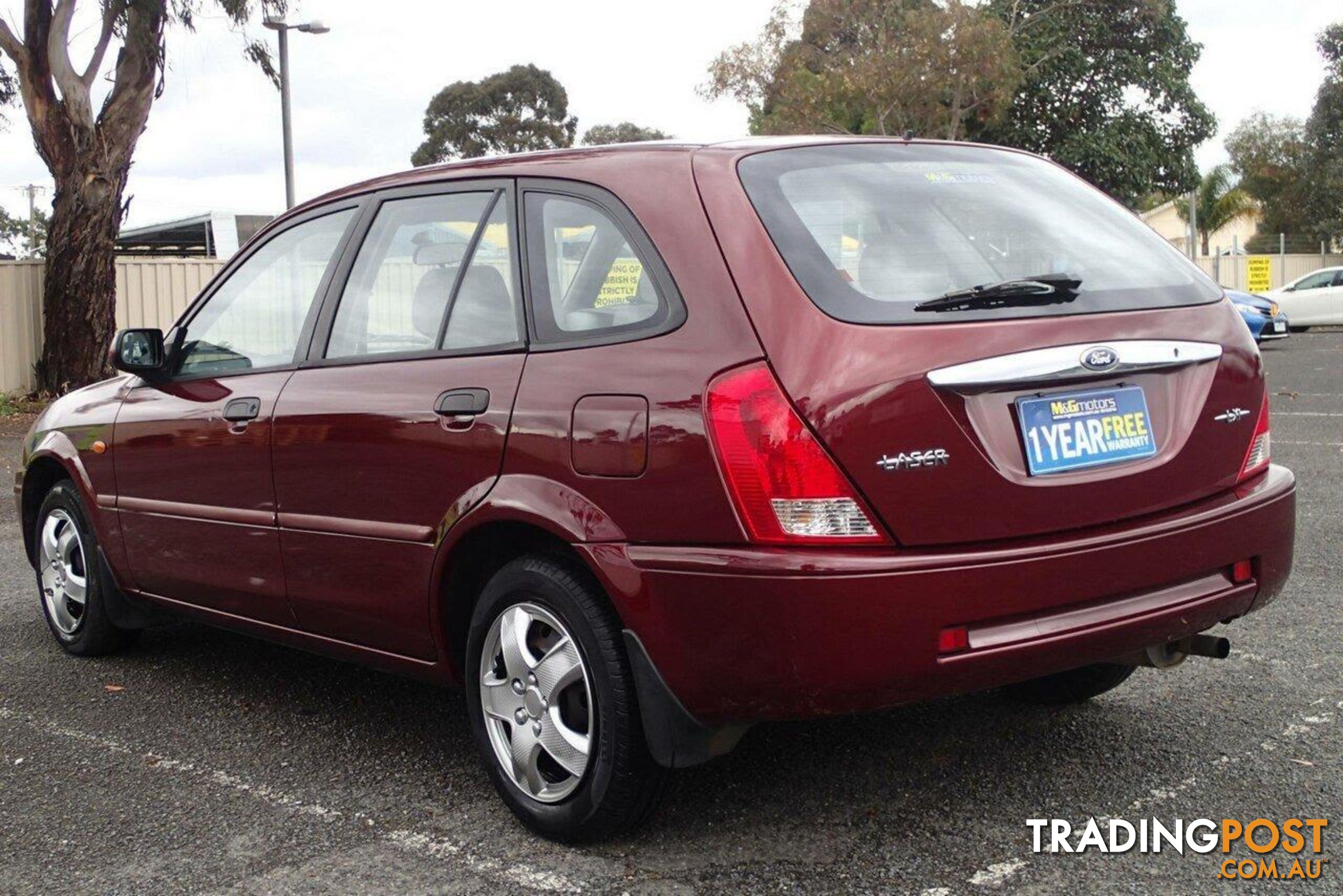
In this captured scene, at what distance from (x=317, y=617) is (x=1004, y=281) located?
2152mm

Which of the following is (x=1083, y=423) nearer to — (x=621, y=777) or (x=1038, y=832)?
(x=1038, y=832)

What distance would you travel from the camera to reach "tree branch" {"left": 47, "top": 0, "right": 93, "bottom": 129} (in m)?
16.4

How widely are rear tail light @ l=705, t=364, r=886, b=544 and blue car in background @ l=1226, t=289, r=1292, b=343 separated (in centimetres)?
2006

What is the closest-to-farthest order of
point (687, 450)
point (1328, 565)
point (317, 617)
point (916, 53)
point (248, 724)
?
point (687, 450)
point (317, 617)
point (248, 724)
point (1328, 565)
point (916, 53)

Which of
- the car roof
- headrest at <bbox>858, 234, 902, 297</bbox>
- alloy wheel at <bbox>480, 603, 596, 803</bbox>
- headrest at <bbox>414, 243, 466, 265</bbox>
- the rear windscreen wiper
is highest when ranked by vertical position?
the car roof

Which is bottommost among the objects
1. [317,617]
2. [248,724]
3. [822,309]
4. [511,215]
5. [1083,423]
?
[248,724]

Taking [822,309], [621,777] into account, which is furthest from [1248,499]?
[621,777]

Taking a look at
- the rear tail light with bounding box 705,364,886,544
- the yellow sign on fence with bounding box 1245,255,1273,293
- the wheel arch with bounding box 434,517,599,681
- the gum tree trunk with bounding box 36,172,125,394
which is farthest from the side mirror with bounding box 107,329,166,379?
the yellow sign on fence with bounding box 1245,255,1273,293

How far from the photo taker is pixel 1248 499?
3514 mm

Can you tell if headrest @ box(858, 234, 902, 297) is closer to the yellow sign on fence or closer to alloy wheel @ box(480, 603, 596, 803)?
alloy wheel @ box(480, 603, 596, 803)

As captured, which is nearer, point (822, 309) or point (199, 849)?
point (822, 309)

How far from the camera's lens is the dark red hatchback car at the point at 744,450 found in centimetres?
303

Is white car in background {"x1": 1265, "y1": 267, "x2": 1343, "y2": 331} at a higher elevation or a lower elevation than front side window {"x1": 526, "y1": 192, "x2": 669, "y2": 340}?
lower

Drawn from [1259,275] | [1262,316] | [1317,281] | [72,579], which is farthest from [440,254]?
[1259,275]
